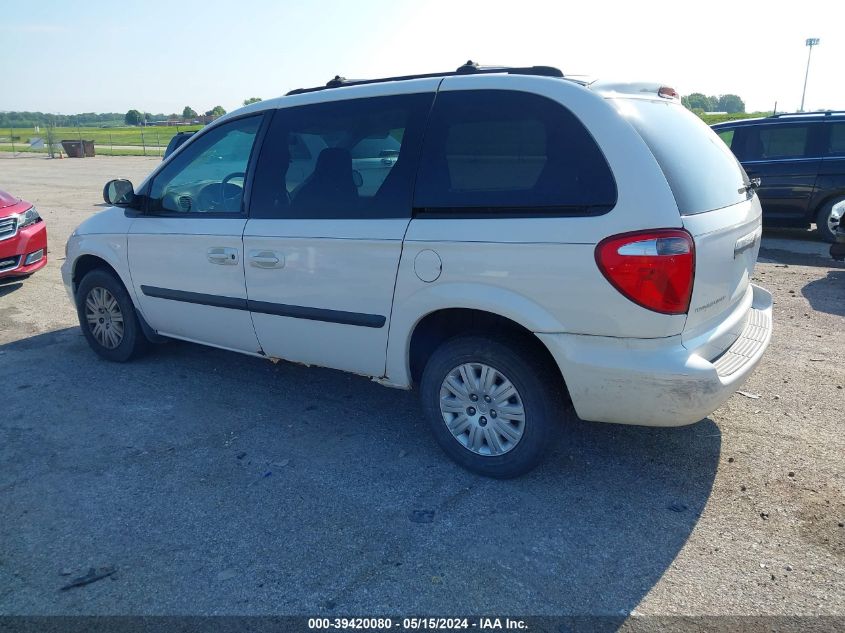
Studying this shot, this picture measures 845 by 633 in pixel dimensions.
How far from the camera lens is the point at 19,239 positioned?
749 centimetres

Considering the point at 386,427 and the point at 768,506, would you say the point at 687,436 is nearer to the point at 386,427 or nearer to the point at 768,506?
the point at 768,506

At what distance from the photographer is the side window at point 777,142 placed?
378 inches

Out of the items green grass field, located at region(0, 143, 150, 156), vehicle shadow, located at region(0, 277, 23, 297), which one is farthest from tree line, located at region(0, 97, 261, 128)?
vehicle shadow, located at region(0, 277, 23, 297)

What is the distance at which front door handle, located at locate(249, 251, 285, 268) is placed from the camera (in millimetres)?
3951

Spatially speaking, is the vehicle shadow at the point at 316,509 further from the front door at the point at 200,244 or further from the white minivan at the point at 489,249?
the front door at the point at 200,244

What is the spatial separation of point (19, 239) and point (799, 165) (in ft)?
34.2

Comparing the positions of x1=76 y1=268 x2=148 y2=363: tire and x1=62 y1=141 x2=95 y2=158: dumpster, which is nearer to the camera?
x1=76 y1=268 x2=148 y2=363: tire

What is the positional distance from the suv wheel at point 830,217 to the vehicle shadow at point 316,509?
7.02 metres

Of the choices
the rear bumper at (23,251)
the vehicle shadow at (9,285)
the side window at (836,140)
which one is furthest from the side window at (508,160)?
the side window at (836,140)

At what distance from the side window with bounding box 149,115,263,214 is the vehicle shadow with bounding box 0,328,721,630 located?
135 cm

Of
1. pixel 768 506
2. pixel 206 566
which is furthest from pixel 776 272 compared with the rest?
pixel 206 566

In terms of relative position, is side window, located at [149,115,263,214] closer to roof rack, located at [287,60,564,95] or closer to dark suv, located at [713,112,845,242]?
roof rack, located at [287,60,564,95]

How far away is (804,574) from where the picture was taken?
269 centimetres

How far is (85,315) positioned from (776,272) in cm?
742
